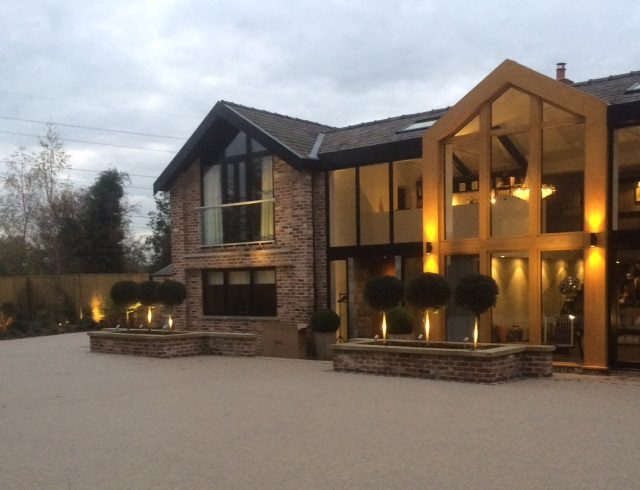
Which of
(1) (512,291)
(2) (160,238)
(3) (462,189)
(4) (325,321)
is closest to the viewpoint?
(1) (512,291)

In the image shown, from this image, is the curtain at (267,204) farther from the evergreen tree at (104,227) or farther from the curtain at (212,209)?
the evergreen tree at (104,227)

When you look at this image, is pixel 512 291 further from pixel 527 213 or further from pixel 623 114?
pixel 623 114

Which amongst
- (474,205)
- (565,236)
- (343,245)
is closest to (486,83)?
Answer: (474,205)

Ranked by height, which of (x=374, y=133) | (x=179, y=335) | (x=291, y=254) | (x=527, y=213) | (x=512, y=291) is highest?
(x=374, y=133)

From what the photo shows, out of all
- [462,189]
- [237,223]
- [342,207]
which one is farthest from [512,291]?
[237,223]

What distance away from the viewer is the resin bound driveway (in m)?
5.63

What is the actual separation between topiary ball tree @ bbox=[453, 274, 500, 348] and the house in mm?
1619

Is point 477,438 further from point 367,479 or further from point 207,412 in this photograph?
point 207,412

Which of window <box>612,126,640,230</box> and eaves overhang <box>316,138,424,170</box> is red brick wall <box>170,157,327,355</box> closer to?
eaves overhang <box>316,138,424,170</box>

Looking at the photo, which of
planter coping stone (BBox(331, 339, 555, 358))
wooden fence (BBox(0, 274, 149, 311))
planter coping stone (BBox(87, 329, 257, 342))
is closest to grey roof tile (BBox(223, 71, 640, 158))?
planter coping stone (BBox(87, 329, 257, 342))

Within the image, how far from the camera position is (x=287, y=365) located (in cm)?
1303

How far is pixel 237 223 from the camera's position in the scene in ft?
58.9

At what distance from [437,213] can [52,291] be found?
54.2 ft

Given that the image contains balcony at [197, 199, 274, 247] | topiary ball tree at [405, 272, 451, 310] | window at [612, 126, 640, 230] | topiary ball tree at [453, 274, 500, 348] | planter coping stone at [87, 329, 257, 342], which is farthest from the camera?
balcony at [197, 199, 274, 247]
